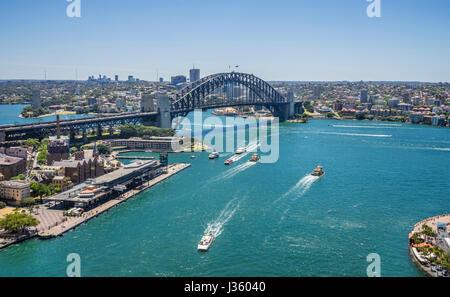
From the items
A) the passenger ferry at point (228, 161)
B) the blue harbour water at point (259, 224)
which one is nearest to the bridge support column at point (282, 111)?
the blue harbour water at point (259, 224)

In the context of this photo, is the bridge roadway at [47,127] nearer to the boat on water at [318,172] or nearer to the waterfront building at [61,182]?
the waterfront building at [61,182]

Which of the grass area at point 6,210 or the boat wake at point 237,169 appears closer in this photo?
the grass area at point 6,210

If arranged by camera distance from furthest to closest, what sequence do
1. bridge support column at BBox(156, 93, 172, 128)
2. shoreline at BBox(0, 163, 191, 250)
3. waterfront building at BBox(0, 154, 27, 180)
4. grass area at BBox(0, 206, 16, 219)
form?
1. bridge support column at BBox(156, 93, 172, 128)
2. waterfront building at BBox(0, 154, 27, 180)
3. grass area at BBox(0, 206, 16, 219)
4. shoreline at BBox(0, 163, 191, 250)

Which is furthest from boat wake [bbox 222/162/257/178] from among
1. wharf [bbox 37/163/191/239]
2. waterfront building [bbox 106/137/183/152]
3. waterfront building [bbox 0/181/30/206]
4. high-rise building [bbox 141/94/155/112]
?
high-rise building [bbox 141/94/155/112]

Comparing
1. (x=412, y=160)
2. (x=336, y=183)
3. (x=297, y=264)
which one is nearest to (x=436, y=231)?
(x=297, y=264)

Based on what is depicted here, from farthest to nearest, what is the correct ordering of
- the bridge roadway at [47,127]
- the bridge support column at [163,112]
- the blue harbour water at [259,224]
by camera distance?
the bridge support column at [163,112] → the bridge roadway at [47,127] → the blue harbour water at [259,224]

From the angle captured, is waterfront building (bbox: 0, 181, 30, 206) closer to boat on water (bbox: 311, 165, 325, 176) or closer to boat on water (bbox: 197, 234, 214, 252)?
boat on water (bbox: 197, 234, 214, 252)

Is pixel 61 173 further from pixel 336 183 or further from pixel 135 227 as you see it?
pixel 336 183
